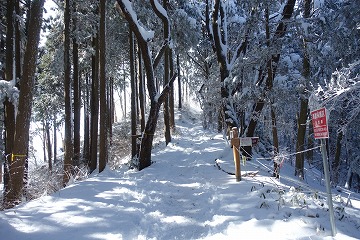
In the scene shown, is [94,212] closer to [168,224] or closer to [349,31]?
[168,224]

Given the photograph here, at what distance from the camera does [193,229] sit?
522 cm

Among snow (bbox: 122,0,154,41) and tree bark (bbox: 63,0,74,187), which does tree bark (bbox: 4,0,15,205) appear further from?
snow (bbox: 122,0,154,41)

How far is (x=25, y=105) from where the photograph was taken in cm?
747

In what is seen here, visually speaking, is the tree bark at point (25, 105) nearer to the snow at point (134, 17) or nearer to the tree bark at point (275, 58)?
the snow at point (134, 17)

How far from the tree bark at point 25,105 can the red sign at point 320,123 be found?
6545 mm

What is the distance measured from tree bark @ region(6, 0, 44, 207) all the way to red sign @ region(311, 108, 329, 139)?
21.5ft

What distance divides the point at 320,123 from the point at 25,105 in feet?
21.8

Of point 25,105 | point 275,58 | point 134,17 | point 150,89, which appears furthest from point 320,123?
point 134,17

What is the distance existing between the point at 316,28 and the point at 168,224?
301 inches

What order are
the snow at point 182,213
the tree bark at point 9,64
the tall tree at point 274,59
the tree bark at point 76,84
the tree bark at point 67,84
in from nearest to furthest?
the snow at point 182,213 → the tall tree at point 274,59 → the tree bark at point 9,64 → the tree bark at point 67,84 → the tree bark at point 76,84

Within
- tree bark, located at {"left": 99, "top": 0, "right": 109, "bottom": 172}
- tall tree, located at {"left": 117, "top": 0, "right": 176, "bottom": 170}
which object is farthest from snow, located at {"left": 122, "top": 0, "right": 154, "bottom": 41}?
tree bark, located at {"left": 99, "top": 0, "right": 109, "bottom": 172}

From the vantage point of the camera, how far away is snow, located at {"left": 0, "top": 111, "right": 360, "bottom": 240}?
4.52 m

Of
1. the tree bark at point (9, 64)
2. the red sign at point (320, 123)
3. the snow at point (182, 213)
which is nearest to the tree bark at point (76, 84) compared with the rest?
the tree bark at point (9, 64)

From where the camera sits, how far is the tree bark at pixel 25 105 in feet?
24.3
